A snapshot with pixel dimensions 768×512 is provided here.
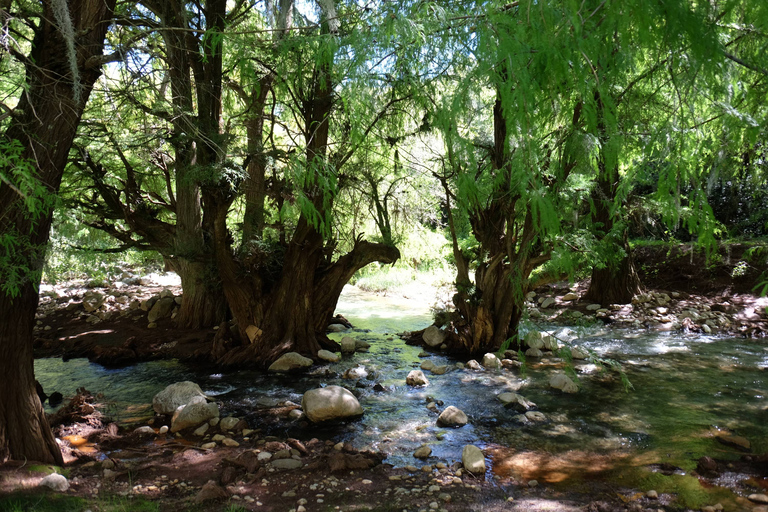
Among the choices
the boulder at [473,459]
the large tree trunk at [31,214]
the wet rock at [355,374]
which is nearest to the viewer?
the large tree trunk at [31,214]

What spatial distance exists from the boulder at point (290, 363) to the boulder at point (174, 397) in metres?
1.61

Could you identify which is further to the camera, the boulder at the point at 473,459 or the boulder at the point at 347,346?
the boulder at the point at 347,346

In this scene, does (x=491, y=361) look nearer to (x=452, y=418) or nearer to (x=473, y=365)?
(x=473, y=365)

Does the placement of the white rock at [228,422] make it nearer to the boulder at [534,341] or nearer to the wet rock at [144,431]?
the wet rock at [144,431]

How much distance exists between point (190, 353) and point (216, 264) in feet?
4.85

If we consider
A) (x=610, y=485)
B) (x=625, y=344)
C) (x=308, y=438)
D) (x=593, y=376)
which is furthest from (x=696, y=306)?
(x=308, y=438)

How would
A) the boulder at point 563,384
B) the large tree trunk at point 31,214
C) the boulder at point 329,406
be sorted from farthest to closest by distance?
the boulder at point 563,384 < the boulder at point 329,406 < the large tree trunk at point 31,214

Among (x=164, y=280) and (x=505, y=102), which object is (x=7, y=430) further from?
(x=164, y=280)

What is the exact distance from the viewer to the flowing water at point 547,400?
4.28m

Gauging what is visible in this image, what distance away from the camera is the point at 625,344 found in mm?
8281

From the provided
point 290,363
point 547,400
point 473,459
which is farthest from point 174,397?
point 547,400

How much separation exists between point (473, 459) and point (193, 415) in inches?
112

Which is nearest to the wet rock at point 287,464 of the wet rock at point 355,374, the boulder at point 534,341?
the wet rock at point 355,374

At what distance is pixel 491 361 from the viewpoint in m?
7.25
